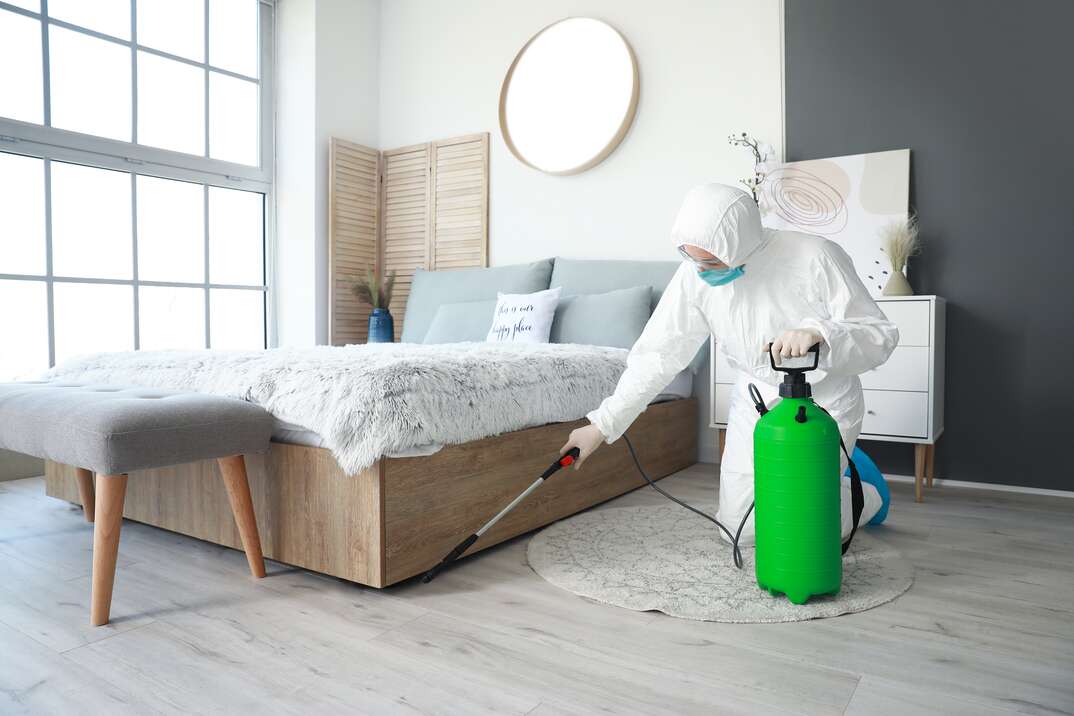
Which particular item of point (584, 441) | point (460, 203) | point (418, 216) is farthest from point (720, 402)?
point (418, 216)

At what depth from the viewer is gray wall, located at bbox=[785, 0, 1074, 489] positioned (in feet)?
8.89

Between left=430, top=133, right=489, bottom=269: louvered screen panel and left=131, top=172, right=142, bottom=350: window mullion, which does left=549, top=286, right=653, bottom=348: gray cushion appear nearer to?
left=430, top=133, right=489, bottom=269: louvered screen panel

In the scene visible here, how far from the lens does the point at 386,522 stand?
65.9 inches

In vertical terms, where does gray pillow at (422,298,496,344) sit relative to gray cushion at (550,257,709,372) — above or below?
below

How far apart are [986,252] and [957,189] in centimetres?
28

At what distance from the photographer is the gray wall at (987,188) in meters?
2.71

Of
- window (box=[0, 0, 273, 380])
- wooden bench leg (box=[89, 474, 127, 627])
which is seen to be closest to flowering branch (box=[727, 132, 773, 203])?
wooden bench leg (box=[89, 474, 127, 627])

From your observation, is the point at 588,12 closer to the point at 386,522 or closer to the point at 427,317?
the point at 427,317

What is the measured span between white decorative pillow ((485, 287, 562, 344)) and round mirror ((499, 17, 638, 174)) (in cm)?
86

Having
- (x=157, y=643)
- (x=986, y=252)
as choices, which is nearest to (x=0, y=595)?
(x=157, y=643)

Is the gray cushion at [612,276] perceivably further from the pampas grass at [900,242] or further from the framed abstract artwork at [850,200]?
the pampas grass at [900,242]

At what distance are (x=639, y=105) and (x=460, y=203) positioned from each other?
3.96 ft

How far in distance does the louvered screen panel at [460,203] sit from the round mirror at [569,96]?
0.26 meters

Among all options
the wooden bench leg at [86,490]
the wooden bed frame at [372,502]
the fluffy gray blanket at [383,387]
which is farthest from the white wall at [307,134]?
the wooden bed frame at [372,502]
